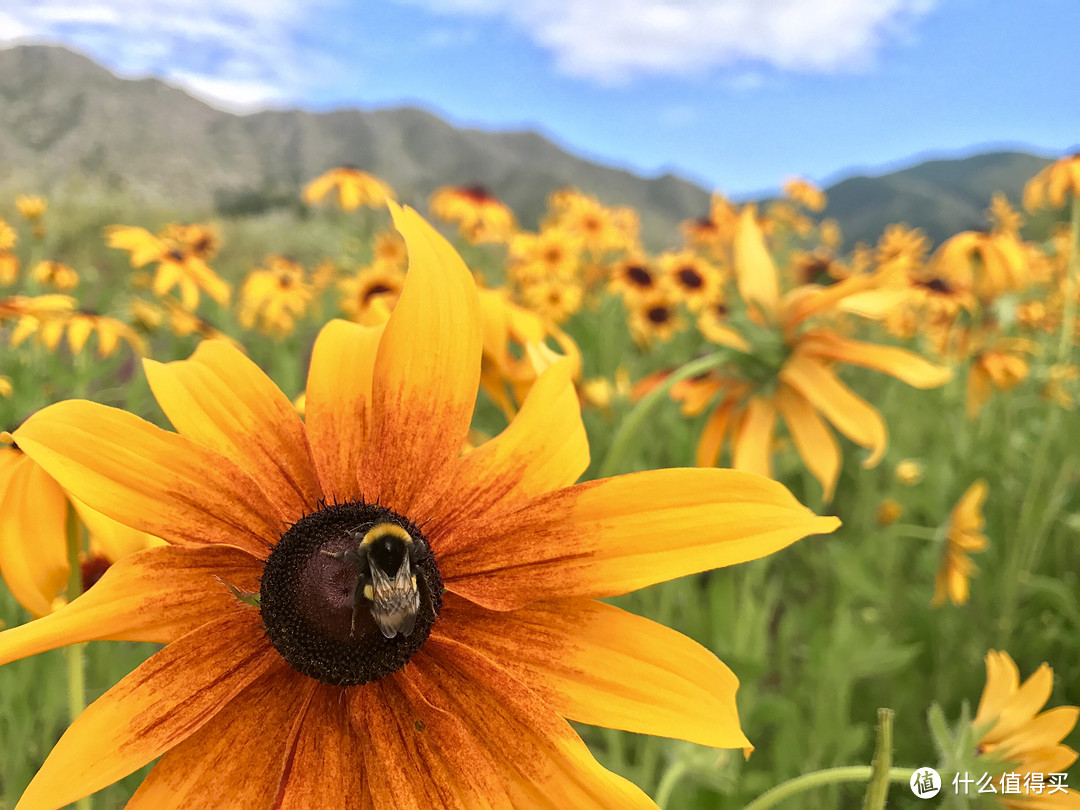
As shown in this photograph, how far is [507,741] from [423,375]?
0.93 ft

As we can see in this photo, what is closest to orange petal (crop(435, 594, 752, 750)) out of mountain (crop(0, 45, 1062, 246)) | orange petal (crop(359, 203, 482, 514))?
orange petal (crop(359, 203, 482, 514))

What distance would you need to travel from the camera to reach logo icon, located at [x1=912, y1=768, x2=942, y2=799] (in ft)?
2.57

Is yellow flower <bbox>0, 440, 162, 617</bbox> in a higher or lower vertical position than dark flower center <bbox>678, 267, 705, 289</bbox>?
lower

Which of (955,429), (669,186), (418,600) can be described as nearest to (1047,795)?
(418,600)

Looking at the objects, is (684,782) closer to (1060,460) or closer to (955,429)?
(1060,460)

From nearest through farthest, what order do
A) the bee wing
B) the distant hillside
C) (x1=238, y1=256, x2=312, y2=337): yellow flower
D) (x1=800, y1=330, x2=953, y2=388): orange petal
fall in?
the bee wing
(x1=800, y1=330, x2=953, y2=388): orange petal
(x1=238, y1=256, x2=312, y2=337): yellow flower
the distant hillside

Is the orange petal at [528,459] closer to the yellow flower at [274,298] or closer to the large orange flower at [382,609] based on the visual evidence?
the large orange flower at [382,609]

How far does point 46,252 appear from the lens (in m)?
7.65

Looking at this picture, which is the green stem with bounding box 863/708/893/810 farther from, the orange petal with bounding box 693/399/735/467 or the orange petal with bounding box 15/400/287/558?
the orange petal with bounding box 693/399/735/467

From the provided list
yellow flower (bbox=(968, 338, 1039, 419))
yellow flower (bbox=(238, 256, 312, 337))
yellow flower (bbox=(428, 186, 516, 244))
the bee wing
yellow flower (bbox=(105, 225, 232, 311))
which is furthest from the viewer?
yellow flower (bbox=(428, 186, 516, 244))

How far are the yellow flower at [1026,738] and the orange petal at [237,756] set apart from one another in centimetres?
75

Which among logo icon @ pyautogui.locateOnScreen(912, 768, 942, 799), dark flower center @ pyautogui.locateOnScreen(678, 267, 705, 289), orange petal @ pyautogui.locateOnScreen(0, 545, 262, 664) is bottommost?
logo icon @ pyautogui.locateOnScreen(912, 768, 942, 799)

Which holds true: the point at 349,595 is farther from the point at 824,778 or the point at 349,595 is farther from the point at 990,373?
the point at 990,373

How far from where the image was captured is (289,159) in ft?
94.4
